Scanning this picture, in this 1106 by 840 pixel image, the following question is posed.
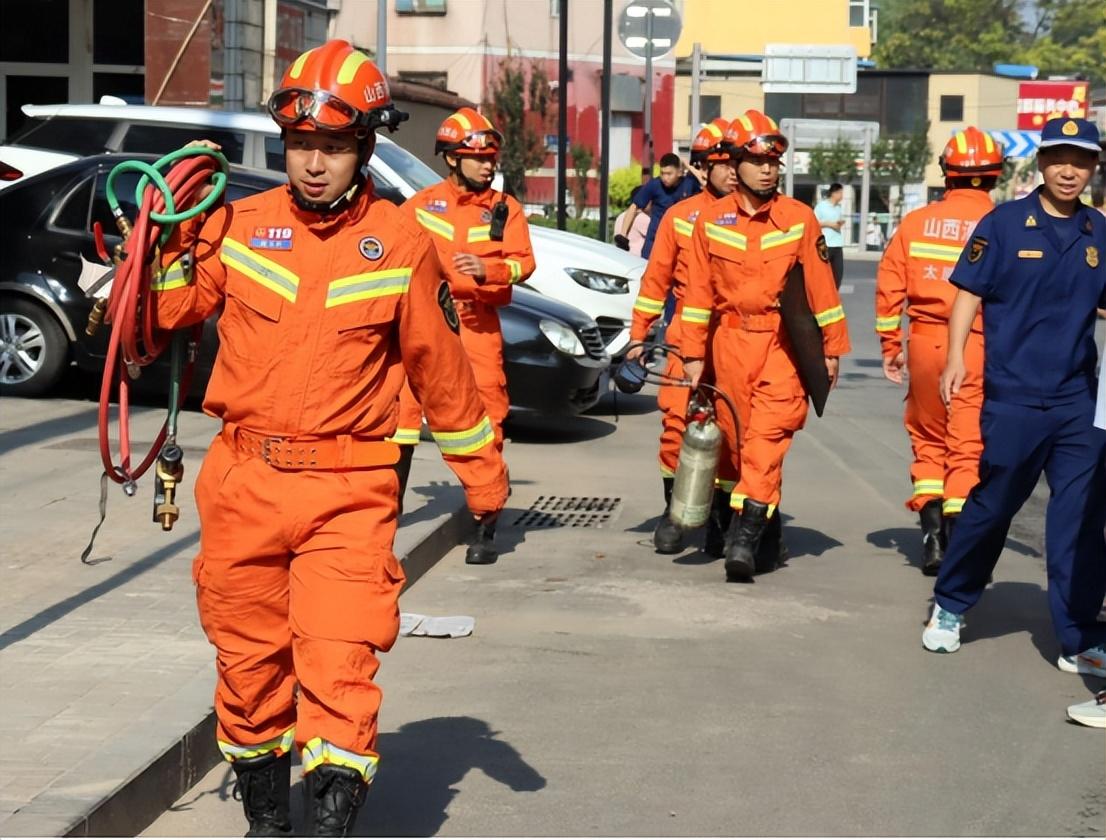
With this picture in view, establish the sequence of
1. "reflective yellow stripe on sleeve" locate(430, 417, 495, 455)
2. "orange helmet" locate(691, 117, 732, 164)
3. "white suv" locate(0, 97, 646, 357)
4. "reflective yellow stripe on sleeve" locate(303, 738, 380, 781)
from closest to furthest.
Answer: "reflective yellow stripe on sleeve" locate(303, 738, 380, 781) < "reflective yellow stripe on sleeve" locate(430, 417, 495, 455) < "orange helmet" locate(691, 117, 732, 164) < "white suv" locate(0, 97, 646, 357)

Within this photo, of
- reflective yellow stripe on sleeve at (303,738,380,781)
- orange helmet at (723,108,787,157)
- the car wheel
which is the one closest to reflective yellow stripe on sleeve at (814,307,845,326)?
orange helmet at (723,108,787,157)

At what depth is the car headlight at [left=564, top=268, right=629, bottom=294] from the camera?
16.3 metres

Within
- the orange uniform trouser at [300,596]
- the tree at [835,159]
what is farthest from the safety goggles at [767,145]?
the tree at [835,159]

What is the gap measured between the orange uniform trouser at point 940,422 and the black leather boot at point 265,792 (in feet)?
16.1

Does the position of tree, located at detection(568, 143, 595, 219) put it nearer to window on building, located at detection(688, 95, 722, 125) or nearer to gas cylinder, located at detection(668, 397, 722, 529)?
window on building, located at detection(688, 95, 722, 125)

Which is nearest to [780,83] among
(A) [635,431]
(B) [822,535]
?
(A) [635,431]

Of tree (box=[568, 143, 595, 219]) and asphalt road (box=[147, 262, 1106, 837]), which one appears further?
tree (box=[568, 143, 595, 219])

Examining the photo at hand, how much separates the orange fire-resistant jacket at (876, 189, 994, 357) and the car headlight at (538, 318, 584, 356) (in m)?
4.17

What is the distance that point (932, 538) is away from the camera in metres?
9.61

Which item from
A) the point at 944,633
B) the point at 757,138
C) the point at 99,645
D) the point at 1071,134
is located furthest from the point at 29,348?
the point at 1071,134

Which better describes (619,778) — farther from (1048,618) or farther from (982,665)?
(1048,618)

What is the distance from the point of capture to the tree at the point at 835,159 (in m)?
71.3

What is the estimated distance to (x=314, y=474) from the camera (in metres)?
4.85

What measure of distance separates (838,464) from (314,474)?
8893 mm
